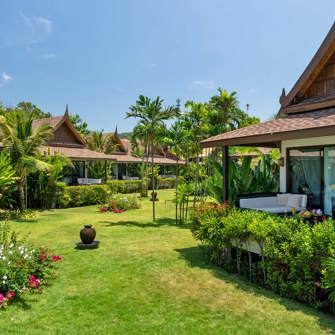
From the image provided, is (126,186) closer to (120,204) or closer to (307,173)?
(120,204)

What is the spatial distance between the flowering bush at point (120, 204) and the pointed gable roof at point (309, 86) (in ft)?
35.7

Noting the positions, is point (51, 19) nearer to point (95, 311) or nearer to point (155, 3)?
point (155, 3)

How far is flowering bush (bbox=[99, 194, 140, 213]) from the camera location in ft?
59.2

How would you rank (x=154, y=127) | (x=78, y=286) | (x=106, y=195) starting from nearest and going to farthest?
(x=78, y=286) < (x=154, y=127) < (x=106, y=195)

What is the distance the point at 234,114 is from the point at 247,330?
64.9 feet

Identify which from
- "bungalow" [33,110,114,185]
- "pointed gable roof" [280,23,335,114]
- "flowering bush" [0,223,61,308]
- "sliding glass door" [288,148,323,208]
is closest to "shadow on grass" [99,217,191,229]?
"sliding glass door" [288,148,323,208]

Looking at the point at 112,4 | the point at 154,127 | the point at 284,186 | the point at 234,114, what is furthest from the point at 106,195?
the point at 284,186

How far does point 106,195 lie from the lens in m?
21.6

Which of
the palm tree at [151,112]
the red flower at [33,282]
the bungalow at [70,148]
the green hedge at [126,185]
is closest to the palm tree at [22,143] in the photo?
the bungalow at [70,148]

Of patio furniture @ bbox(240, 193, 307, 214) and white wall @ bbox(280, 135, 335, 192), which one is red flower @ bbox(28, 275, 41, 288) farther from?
white wall @ bbox(280, 135, 335, 192)

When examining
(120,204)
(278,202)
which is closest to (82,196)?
(120,204)

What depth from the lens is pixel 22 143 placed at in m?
15.2

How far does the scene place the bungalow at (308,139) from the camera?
865cm

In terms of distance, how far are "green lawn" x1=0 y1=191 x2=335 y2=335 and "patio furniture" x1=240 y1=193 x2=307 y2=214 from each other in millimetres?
2263
